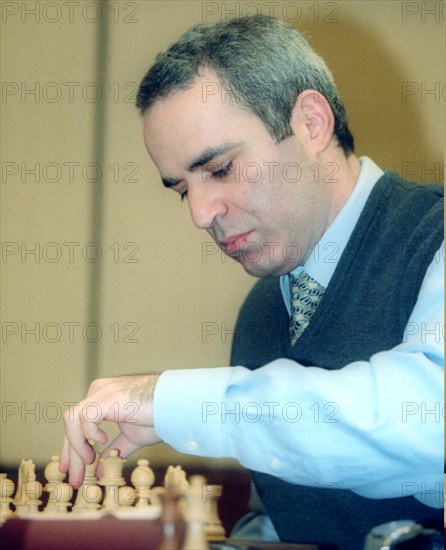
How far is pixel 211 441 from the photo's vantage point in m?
0.79

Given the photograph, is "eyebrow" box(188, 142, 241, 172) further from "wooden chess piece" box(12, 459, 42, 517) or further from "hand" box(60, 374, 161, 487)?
"wooden chess piece" box(12, 459, 42, 517)

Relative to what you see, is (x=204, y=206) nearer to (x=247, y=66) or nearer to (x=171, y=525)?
(x=247, y=66)

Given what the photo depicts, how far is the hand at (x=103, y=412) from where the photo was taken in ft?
2.57

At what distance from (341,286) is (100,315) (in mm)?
617

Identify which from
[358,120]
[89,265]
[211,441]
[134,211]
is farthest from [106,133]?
[211,441]

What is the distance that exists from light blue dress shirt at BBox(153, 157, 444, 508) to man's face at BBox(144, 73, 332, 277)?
1.05 ft

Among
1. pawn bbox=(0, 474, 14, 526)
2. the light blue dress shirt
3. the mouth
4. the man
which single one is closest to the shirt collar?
the man

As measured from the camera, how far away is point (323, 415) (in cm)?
74

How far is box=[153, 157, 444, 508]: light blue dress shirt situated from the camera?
74 cm

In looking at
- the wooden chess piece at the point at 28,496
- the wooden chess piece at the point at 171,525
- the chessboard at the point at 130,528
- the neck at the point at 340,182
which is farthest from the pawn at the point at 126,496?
the neck at the point at 340,182

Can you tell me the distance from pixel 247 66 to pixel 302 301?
0.36 metres

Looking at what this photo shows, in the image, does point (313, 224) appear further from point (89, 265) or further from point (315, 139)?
point (89, 265)

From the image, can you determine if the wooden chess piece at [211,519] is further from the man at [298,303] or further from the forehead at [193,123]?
the forehead at [193,123]

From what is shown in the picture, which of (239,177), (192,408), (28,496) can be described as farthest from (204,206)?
(28,496)
